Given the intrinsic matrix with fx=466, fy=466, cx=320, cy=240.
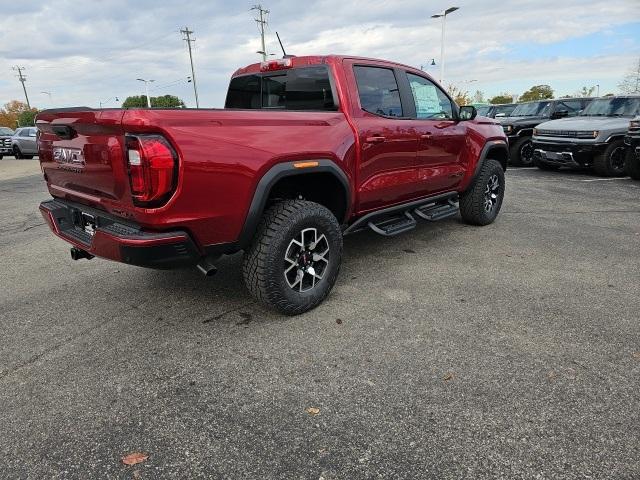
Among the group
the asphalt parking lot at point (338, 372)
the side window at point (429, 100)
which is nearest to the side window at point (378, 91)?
the side window at point (429, 100)

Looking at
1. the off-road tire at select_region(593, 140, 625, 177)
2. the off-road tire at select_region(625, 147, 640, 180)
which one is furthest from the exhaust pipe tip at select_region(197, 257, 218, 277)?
the off-road tire at select_region(593, 140, 625, 177)

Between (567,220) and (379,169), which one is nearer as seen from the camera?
(379,169)

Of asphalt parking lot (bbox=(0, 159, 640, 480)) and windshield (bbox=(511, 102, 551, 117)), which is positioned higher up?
windshield (bbox=(511, 102, 551, 117))

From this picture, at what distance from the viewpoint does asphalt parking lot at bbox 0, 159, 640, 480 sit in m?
2.03

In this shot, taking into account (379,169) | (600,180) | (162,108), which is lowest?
(600,180)

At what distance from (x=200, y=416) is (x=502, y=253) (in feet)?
11.9

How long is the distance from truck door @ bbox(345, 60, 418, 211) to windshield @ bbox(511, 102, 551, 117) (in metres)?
11.4

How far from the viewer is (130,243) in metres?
2.60

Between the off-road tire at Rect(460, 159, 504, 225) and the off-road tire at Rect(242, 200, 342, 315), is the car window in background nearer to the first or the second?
the off-road tire at Rect(460, 159, 504, 225)

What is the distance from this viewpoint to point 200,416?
231cm

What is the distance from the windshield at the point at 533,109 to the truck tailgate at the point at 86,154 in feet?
45.1

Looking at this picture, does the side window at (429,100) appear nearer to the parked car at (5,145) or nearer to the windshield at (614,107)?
the windshield at (614,107)

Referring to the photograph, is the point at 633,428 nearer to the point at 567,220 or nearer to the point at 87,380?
the point at 87,380

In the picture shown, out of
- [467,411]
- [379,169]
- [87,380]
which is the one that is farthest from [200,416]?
[379,169]
